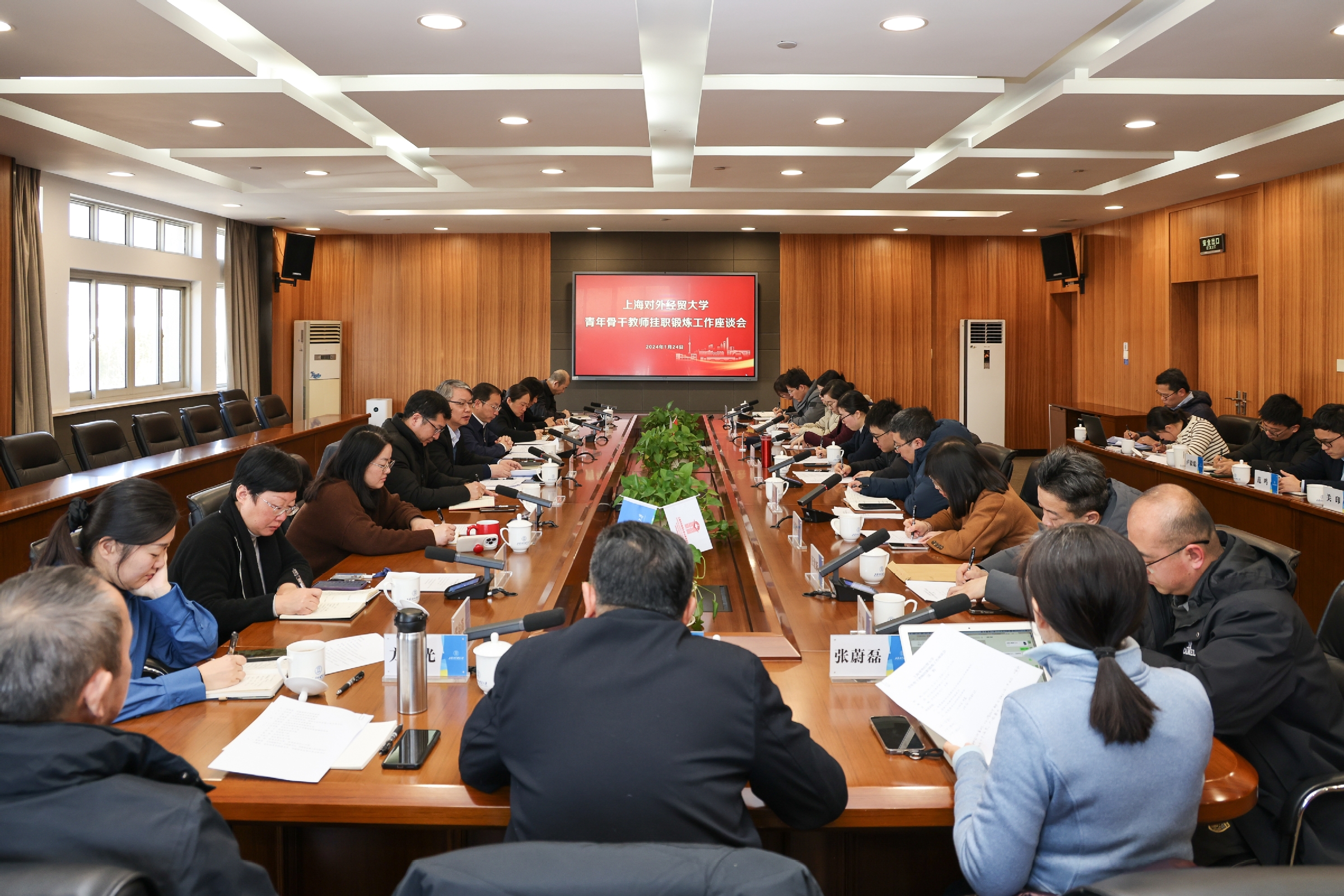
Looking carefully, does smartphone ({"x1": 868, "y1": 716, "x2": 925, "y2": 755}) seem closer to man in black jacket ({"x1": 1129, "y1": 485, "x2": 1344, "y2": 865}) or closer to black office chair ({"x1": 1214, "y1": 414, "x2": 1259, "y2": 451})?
man in black jacket ({"x1": 1129, "y1": 485, "x2": 1344, "y2": 865})

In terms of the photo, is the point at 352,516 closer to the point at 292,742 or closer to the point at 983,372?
the point at 292,742

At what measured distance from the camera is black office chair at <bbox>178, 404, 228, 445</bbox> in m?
6.94

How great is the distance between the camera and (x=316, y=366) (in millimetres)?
11500

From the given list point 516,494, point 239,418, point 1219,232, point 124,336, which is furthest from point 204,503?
point 1219,232

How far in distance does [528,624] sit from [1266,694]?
4.76 ft

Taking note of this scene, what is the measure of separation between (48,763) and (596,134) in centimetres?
548

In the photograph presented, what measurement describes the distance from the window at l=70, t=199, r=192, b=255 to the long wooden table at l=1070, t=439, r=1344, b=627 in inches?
327

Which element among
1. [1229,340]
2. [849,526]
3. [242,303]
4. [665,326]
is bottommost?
[849,526]

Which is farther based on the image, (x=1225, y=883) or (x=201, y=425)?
(x=201, y=425)

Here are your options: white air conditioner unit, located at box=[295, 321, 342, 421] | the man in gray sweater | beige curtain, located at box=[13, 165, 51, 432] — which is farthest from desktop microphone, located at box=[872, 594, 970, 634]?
white air conditioner unit, located at box=[295, 321, 342, 421]

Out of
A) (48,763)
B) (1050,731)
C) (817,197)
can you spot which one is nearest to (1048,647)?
(1050,731)

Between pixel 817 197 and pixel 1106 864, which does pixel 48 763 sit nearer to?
pixel 1106 864

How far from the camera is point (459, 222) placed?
1066cm

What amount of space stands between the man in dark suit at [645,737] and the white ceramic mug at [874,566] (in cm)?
141
